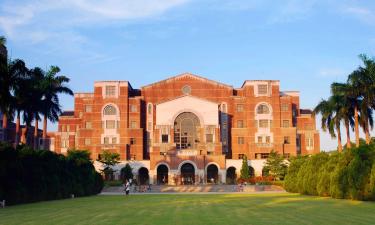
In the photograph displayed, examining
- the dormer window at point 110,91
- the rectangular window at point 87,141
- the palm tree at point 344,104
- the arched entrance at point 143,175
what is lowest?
the arched entrance at point 143,175

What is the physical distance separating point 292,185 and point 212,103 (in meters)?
41.0

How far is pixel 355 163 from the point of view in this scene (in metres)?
32.4

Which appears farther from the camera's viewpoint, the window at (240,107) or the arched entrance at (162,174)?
the window at (240,107)

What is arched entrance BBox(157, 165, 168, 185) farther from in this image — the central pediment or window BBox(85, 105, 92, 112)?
window BBox(85, 105, 92, 112)

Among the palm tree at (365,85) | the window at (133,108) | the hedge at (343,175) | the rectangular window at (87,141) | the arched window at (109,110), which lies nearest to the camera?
the hedge at (343,175)

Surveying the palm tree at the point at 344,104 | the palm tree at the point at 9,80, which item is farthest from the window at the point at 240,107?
the palm tree at the point at 9,80

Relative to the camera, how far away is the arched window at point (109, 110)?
9056cm

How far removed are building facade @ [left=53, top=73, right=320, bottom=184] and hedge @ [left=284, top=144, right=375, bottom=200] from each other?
41.7 m

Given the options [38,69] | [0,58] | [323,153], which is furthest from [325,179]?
[38,69]

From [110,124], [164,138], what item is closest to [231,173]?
[164,138]

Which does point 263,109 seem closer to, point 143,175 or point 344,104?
point 143,175

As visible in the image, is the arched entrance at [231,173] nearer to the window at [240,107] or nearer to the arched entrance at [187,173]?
the arched entrance at [187,173]

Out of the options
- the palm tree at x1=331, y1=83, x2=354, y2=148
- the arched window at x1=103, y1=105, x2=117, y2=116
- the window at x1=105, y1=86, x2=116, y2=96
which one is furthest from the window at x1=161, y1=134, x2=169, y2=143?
the palm tree at x1=331, y1=83, x2=354, y2=148

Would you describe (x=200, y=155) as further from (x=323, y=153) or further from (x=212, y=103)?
(x=323, y=153)
